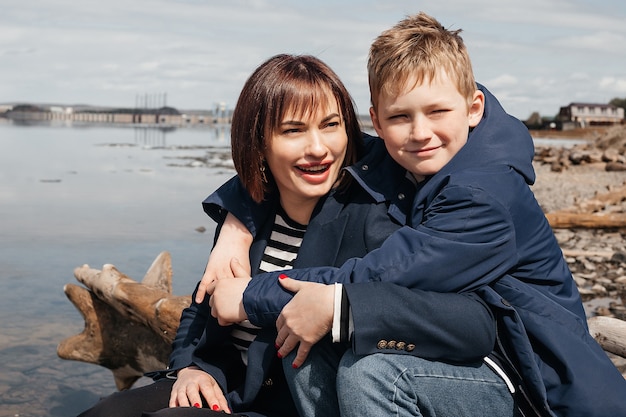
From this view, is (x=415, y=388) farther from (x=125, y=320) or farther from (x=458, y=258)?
(x=125, y=320)

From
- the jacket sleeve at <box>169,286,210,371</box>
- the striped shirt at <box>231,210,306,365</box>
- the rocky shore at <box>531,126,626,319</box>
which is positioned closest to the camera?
the striped shirt at <box>231,210,306,365</box>

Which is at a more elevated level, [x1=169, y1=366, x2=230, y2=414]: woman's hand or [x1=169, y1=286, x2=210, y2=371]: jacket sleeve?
[x1=169, y1=286, x2=210, y2=371]: jacket sleeve

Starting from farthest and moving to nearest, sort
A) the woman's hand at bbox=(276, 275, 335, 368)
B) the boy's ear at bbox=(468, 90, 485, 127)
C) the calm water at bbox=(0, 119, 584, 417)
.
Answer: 1. the calm water at bbox=(0, 119, 584, 417)
2. the boy's ear at bbox=(468, 90, 485, 127)
3. the woman's hand at bbox=(276, 275, 335, 368)

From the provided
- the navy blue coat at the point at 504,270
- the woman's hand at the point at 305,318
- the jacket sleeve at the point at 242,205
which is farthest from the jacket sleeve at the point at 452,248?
the jacket sleeve at the point at 242,205

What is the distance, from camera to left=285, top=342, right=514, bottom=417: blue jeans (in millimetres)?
2648

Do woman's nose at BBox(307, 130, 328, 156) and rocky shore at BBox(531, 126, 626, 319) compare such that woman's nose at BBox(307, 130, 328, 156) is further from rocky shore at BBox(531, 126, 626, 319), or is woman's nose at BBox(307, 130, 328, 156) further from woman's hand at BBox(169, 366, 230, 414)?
rocky shore at BBox(531, 126, 626, 319)

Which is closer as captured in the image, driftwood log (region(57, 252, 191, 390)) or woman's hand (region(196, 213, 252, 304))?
woman's hand (region(196, 213, 252, 304))

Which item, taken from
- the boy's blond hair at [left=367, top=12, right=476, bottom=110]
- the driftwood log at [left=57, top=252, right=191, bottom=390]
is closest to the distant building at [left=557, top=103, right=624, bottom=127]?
the driftwood log at [left=57, top=252, right=191, bottom=390]

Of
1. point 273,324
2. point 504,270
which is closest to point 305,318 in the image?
point 273,324

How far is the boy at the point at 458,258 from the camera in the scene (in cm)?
267

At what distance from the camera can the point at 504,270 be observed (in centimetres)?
274

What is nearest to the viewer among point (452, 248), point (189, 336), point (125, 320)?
point (452, 248)

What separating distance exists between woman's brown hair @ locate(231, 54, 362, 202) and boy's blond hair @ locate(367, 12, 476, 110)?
24 cm

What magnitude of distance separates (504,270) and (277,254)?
98 centimetres
